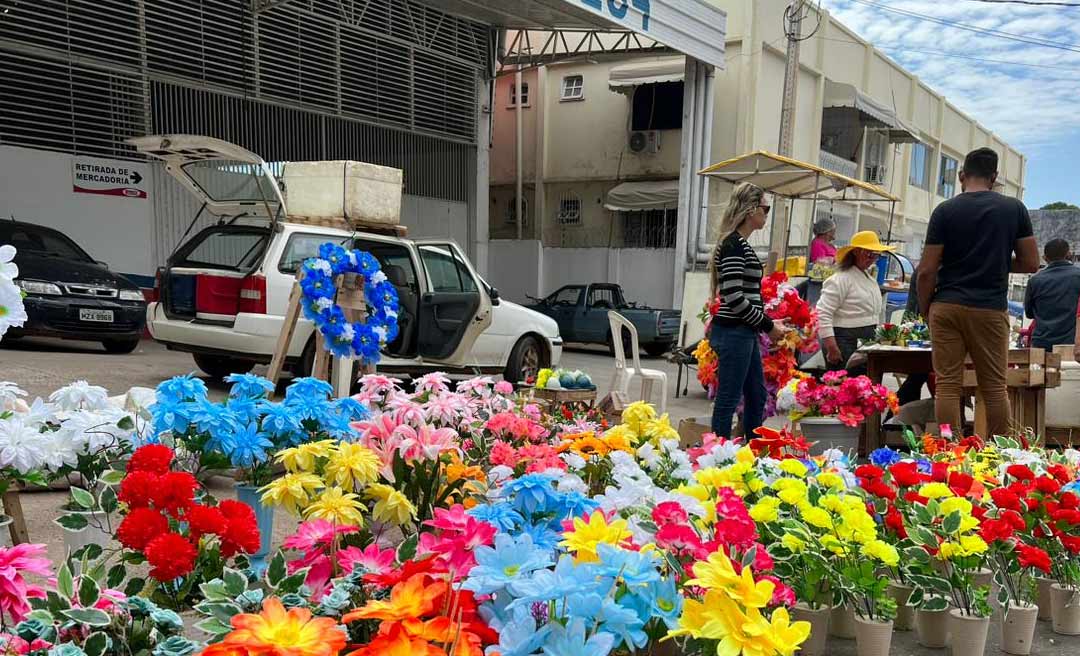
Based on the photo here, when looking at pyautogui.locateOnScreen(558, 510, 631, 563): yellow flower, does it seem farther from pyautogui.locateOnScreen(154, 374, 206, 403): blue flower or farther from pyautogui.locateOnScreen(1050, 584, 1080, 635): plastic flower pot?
pyautogui.locateOnScreen(1050, 584, 1080, 635): plastic flower pot

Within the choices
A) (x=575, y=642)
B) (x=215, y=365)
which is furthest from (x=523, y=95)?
(x=575, y=642)

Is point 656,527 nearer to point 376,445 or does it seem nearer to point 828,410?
point 376,445

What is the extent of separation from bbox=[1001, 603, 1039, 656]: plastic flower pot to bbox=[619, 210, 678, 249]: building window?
60.1ft

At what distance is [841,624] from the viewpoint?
7.25 ft

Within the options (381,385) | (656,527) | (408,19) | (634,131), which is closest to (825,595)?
(656,527)

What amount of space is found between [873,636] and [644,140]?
19.7 m

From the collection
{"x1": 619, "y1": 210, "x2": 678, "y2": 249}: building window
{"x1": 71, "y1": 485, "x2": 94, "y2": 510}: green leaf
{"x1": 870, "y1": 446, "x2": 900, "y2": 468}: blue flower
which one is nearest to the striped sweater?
{"x1": 870, "y1": 446, "x2": 900, "y2": 468}: blue flower

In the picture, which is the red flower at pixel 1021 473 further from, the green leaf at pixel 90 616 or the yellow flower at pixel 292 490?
the green leaf at pixel 90 616

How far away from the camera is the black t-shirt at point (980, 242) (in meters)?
4.65

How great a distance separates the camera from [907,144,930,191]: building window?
102 feet

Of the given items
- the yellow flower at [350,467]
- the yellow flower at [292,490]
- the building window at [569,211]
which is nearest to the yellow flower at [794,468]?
the yellow flower at [350,467]

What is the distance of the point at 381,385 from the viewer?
10.3ft

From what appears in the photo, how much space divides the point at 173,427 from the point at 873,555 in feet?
6.07

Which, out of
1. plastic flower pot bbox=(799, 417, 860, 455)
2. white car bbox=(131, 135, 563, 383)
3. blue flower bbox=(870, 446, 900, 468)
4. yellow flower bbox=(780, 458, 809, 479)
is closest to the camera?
yellow flower bbox=(780, 458, 809, 479)
